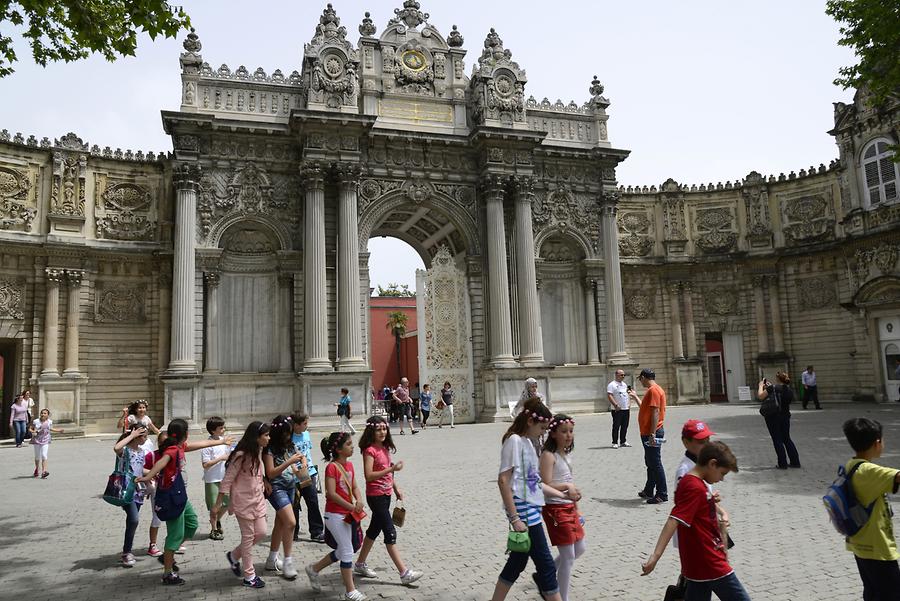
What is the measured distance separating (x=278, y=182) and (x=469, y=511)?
55.3 ft

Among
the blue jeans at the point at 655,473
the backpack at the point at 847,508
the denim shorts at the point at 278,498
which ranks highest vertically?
the backpack at the point at 847,508

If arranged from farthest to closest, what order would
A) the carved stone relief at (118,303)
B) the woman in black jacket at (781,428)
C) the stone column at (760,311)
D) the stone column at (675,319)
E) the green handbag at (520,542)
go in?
the stone column at (760,311)
the stone column at (675,319)
the carved stone relief at (118,303)
the woman in black jacket at (781,428)
the green handbag at (520,542)

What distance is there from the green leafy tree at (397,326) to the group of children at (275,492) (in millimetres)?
37094

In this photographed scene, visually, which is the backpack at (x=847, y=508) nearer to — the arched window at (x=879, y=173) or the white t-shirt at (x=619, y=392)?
the white t-shirt at (x=619, y=392)

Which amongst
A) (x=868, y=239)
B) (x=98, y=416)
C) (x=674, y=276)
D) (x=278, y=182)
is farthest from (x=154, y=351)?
(x=868, y=239)

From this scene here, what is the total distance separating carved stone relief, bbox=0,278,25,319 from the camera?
21578 millimetres

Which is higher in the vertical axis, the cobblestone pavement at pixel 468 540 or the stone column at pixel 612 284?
the stone column at pixel 612 284

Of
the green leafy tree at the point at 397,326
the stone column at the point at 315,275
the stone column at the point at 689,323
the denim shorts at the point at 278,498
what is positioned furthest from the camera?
the green leafy tree at the point at 397,326

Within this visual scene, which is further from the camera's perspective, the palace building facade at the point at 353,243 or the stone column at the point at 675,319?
the stone column at the point at 675,319

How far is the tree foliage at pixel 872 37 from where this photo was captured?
619 inches

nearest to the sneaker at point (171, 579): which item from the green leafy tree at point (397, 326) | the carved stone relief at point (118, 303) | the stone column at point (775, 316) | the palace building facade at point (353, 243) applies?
the palace building facade at point (353, 243)

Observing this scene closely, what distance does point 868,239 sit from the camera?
26.1m

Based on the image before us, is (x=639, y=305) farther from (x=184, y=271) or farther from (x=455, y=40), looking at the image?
(x=184, y=271)

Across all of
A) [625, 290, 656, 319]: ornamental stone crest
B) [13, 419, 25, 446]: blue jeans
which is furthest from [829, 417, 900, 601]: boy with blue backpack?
[625, 290, 656, 319]: ornamental stone crest
